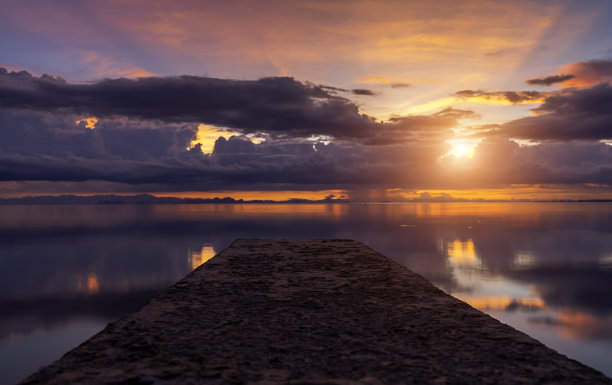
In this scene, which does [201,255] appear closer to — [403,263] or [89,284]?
[89,284]

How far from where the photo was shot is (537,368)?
3.49 meters

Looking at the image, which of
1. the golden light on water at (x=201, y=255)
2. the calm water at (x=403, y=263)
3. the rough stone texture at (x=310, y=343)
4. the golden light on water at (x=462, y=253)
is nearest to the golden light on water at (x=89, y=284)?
the calm water at (x=403, y=263)

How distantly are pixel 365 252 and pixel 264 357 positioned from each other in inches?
344

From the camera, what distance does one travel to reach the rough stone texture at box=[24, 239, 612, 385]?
3287mm

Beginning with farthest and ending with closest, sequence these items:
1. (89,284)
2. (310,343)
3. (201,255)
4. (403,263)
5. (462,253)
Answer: (201,255) → (462,253) → (403,263) → (89,284) → (310,343)

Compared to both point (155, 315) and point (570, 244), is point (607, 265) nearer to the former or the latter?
point (570, 244)

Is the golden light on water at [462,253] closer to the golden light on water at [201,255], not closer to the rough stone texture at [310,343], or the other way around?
the golden light on water at [201,255]

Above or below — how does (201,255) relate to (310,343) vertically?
below

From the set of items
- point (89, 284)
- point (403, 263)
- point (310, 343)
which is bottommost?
point (403, 263)

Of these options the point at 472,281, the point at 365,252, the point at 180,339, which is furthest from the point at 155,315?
the point at 472,281

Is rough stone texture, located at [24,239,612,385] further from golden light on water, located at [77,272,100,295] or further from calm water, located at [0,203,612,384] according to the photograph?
golden light on water, located at [77,272,100,295]

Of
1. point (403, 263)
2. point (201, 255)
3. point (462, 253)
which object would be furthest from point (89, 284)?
point (462, 253)

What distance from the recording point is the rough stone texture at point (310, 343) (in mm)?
3287

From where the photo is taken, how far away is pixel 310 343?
410 cm
